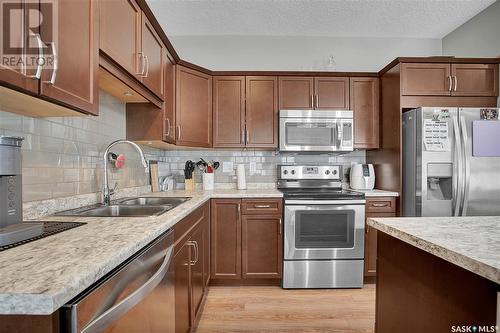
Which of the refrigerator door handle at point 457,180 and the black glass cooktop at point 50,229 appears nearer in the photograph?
the black glass cooktop at point 50,229

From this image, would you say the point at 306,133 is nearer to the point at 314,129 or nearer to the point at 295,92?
the point at 314,129

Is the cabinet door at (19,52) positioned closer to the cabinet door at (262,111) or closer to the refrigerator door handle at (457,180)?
the cabinet door at (262,111)

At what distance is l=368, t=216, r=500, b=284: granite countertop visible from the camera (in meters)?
0.65

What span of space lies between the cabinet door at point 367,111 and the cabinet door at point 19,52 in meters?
2.75

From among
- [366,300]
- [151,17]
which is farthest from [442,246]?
[151,17]

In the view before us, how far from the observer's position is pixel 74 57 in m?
1.02

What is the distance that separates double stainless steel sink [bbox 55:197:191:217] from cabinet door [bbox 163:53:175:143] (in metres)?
0.51

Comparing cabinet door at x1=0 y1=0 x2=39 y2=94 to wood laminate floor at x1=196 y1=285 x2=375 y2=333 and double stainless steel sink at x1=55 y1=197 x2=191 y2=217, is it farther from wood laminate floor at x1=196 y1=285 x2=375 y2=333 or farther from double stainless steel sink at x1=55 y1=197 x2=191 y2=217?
wood laminate floor at x1=196 y1=285 x2=375 y2=333

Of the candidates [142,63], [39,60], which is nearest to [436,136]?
[142,63]

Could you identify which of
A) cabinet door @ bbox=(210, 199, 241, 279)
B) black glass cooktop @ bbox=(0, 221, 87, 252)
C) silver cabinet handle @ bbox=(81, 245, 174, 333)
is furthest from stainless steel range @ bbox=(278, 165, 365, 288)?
black glass cooktop @ bbox=(0, 221, 87, 252)

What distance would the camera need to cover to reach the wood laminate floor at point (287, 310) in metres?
1.90

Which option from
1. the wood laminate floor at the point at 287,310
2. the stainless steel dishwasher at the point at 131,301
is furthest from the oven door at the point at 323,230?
the stainless steel dishwasher at the point at 131,301

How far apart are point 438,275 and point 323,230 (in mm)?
1677

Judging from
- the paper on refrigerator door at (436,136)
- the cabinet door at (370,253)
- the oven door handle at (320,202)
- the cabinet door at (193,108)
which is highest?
the cabinet door at (193,108)
